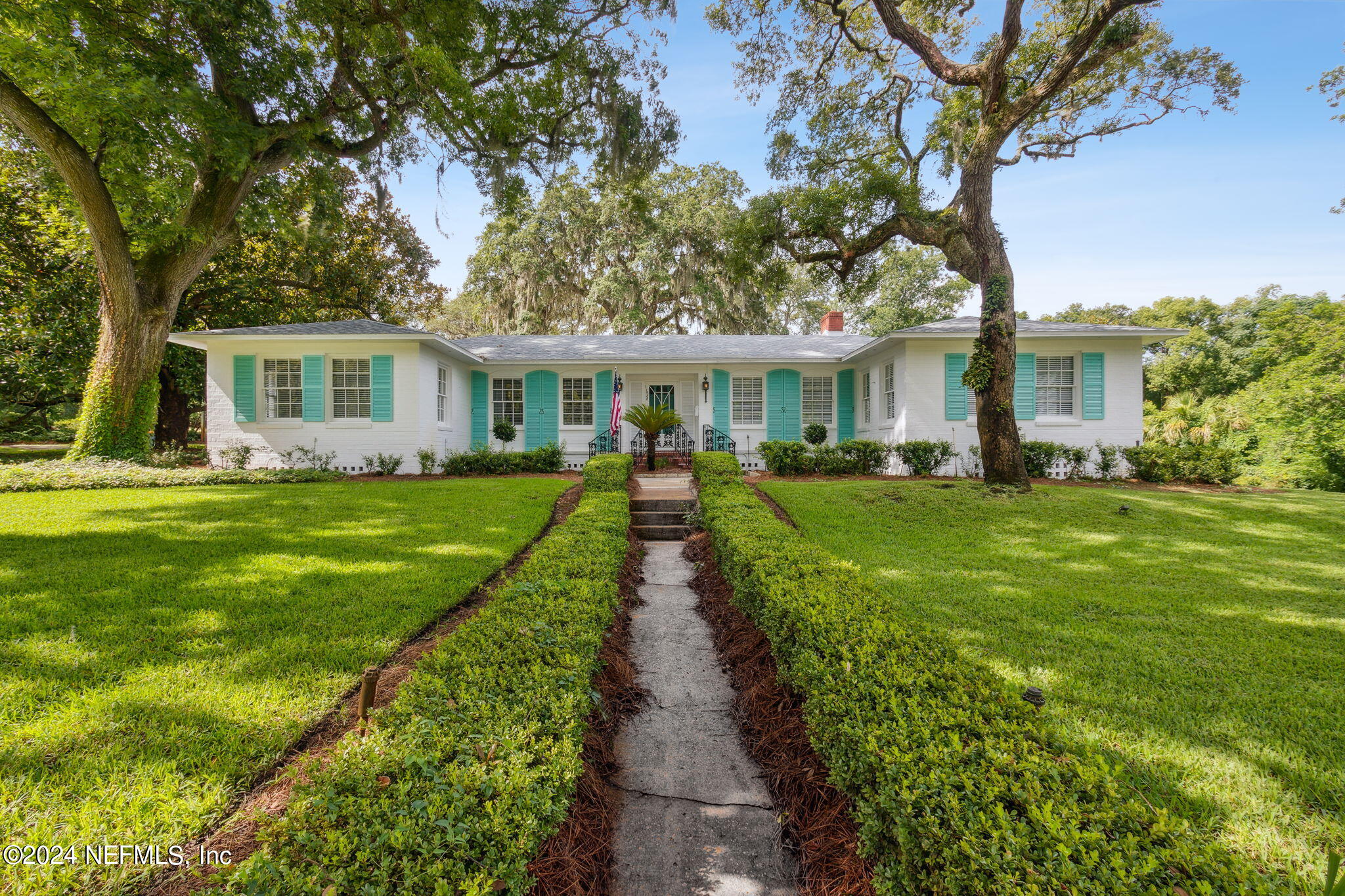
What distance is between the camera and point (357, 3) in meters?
8.47

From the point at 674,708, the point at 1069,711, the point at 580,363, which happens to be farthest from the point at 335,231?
the point at 1069,711

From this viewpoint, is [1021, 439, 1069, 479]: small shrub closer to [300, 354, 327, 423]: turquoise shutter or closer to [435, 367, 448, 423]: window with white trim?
[435, 367, 448, 423]: window with white trim

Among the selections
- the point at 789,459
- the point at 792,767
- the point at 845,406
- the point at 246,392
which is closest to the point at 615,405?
the point at 789,459

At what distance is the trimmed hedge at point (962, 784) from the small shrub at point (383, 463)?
1093 cm

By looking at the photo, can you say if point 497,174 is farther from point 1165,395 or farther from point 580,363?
point 1165,395

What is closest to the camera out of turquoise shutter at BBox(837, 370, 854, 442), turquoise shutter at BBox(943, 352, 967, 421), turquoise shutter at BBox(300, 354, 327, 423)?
turquoise shutter at BBox(943, 352, 967, 421)

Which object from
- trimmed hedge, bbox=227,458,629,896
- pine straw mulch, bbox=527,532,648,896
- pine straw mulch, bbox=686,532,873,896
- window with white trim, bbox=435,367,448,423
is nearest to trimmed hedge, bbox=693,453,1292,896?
pine straw mulch, bbox=686,532,873,896

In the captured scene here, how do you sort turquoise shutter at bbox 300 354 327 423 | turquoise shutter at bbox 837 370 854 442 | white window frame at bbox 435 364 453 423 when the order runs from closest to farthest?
turquoise shutter at bbox 300 354 327 423, white window frame at bbox 435 364 453 423, turquoise shutter at bbox 837 370 854 442

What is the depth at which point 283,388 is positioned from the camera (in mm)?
12086

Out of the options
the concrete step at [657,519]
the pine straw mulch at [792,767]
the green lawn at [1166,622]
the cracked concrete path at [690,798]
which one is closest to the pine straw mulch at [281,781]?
the cracked concrete path at [690,798]

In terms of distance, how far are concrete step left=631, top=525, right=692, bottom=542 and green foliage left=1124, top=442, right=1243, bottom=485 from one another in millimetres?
10251

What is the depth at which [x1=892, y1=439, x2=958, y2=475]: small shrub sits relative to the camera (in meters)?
11.0

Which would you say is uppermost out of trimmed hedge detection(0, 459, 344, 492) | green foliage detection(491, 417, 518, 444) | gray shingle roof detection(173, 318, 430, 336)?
gray shingle roof detection(173, 318, 430, 336)

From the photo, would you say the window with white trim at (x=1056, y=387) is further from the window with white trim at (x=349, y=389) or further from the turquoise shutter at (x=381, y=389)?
the window with white trim at (x=349, y=389)
